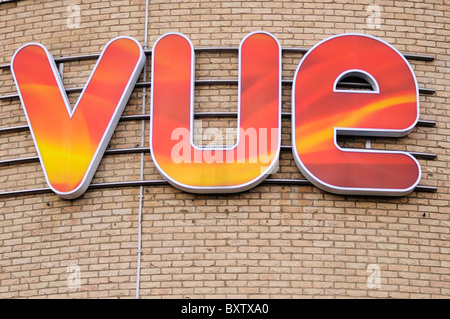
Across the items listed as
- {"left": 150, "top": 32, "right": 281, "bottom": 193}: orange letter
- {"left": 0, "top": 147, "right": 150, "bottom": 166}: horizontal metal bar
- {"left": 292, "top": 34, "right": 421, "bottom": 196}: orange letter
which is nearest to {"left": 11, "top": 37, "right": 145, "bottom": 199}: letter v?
{"left": 0, "top": 147, "right": 150, "bottom": 166}: horizontal metal bar

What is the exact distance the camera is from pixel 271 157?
10.9 meters

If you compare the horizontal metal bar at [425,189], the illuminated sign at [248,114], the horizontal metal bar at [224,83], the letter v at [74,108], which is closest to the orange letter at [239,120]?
the illuminated sign at [248,114]

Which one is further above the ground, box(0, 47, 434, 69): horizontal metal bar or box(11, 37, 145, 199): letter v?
box(0, 47, 434, 69): horizontal metal bar

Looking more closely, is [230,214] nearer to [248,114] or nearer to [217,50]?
[248,114]

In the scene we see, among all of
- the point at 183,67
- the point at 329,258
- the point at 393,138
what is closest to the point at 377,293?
the point at 329,258

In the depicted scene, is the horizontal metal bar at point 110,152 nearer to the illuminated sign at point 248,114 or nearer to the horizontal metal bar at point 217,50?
the illuminated sign at point 248,114

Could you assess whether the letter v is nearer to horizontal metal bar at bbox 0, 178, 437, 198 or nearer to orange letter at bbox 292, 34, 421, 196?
horizontal metal bar at bbox 0, 178, 437, 198

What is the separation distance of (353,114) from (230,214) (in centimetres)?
198

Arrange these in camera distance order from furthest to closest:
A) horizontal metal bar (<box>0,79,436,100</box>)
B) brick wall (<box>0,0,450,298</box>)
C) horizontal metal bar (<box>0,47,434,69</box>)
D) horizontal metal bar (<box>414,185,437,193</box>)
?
horizontal metal bar (<box>0,47,434,69</box>)
horizontal metal bar (<box>0,79,436,100</box>)
horizontal metal bar (<box>414,185,437,193</box>)
brick wall (<box>0,0,450,298</box>)

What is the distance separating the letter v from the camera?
11.1 meters

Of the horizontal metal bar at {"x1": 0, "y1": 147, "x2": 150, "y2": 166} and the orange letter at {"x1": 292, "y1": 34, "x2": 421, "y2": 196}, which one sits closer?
the orange letter at {"x1": 292, "y1": 34, "x2": 421, "y2": 196}

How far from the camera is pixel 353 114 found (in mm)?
11102

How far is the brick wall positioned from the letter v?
24 cm

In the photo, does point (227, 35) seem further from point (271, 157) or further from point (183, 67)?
point (271, 157)
